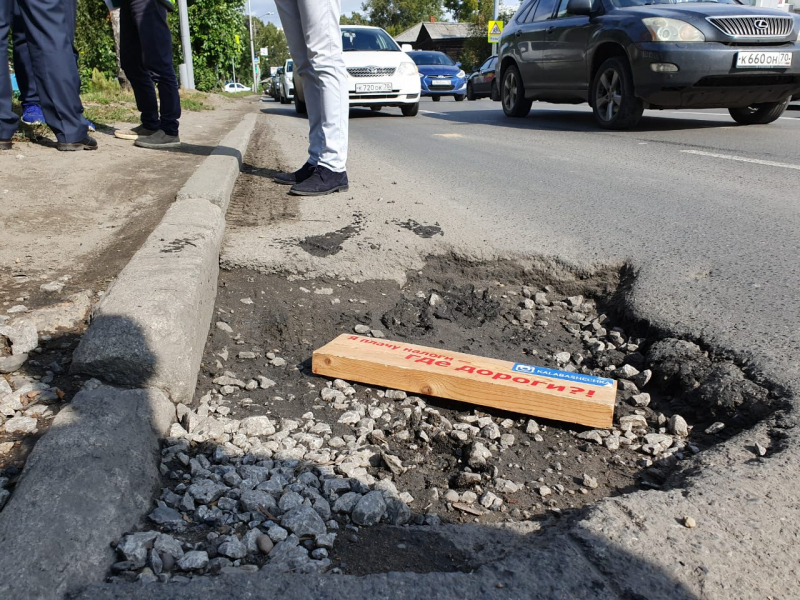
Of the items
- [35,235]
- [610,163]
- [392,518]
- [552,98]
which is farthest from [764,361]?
[552,98]

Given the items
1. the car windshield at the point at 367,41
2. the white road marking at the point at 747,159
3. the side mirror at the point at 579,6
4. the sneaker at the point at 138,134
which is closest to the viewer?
the white road marking at the point at 747,159

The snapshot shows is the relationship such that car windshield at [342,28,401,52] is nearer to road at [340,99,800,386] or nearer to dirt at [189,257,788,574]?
road at [340,99,800,386]

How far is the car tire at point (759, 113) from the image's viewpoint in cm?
808

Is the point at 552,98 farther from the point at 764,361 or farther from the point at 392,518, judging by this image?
the point at 392,518

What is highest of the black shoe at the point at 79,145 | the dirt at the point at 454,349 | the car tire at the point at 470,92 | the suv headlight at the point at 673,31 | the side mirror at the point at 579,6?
the side mirror at the point at 579,6

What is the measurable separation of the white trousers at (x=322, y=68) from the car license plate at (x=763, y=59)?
4862mm

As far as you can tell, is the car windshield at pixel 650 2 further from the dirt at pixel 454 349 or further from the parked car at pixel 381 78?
the dirt at pixel 454 349

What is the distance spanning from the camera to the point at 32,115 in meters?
6.03

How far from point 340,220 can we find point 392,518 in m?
2.25

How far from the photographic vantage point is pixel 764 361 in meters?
2.05

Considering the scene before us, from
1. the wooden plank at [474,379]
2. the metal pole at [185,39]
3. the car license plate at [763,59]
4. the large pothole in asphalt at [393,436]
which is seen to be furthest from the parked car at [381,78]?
the wooden plank at [474,379]

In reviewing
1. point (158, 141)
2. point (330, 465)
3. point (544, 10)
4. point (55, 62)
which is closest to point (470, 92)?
point (544, 10)

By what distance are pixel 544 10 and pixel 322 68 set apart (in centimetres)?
645

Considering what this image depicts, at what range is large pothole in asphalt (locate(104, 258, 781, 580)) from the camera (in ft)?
4.59
